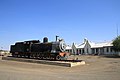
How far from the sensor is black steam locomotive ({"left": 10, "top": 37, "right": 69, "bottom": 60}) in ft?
110

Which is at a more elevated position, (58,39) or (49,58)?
(58,39)

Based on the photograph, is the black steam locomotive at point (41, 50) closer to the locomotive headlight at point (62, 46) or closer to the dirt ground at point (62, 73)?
the locomotive headlight at point (62, 46)

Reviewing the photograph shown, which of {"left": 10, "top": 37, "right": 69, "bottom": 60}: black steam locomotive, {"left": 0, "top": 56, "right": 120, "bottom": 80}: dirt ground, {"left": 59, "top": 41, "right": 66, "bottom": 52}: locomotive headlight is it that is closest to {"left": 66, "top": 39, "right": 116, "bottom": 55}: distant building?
{"left": 10, "top": 37, "right": 69, "bottom": 60}: black steam locomotive

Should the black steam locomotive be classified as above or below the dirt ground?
above

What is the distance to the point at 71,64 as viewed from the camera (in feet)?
86.1

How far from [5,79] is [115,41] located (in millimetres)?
54789

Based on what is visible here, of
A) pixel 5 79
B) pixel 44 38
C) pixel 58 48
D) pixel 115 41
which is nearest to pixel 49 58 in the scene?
pixel 58 48

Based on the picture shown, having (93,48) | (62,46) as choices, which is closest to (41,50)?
(62,46)

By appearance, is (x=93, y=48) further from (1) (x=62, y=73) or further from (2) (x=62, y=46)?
(1) (x=62, y=73)

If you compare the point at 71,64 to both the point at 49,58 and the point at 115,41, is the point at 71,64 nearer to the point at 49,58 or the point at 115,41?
the point at 49,58

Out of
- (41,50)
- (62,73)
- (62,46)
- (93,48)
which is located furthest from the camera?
(93,48)

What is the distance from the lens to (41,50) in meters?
36.8

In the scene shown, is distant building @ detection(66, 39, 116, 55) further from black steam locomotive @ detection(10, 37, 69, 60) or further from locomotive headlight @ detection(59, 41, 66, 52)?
locomotive headlight @ detection(59, 41, 66, 52)

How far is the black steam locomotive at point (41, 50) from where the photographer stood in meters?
33.6
